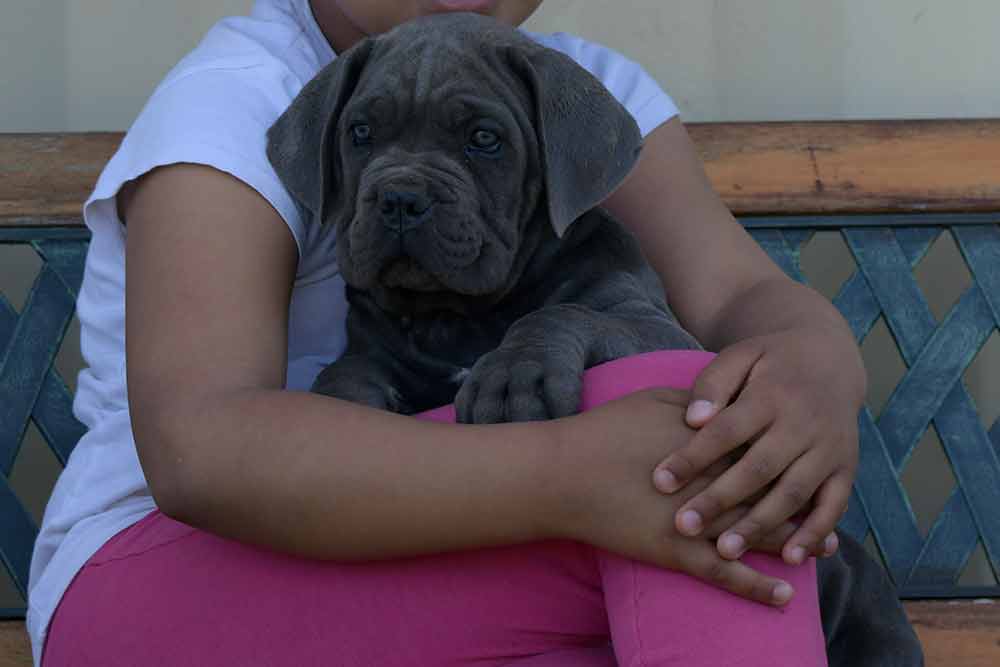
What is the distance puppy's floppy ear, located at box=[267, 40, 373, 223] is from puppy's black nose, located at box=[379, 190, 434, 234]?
0.17 m

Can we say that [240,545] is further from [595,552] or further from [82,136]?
[82,136]

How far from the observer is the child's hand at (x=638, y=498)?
163cm

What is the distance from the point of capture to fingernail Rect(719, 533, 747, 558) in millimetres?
1628

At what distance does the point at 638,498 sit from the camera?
65.4 inches

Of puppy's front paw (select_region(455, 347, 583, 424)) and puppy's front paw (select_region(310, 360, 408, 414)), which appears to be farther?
puppy's front paw (select_region(310, 360, 408, 414))

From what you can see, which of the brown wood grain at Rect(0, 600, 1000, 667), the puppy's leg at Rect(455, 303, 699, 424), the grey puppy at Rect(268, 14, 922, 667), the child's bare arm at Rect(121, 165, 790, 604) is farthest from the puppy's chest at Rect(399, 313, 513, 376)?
the brown wood grain at Rect(0, 600, 1000, 667)

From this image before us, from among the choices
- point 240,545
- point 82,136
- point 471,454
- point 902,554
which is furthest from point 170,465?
point 902,554

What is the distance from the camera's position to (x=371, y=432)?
1.73 metres

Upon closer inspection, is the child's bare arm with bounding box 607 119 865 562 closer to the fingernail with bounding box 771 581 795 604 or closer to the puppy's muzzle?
the fingernail with bounding box 771 581 795 604

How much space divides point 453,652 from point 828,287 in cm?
186

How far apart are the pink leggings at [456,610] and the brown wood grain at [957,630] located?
1.13 metres

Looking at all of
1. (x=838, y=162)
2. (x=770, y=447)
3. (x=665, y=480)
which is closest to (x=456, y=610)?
(x=665, y=480)

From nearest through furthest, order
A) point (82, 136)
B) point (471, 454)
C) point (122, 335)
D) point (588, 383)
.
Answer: point (471, 454) → point (588, 383) → point (122, 335) → point (82, 136)

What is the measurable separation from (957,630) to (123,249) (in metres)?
1.78
